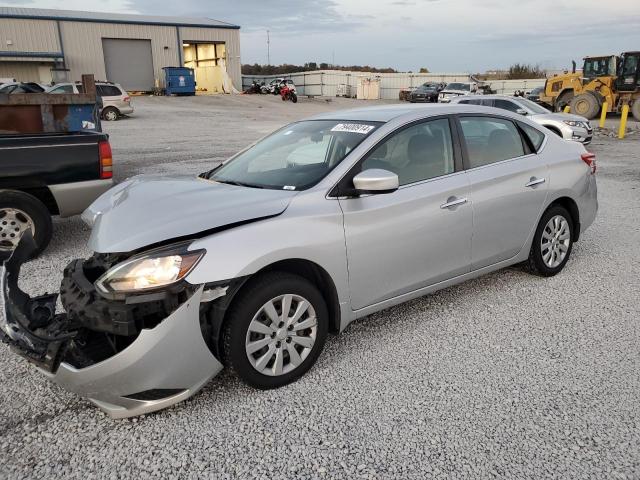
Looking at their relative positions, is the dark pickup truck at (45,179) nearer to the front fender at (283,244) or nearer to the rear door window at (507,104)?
the front fender at (283,244)

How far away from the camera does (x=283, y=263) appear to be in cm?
310

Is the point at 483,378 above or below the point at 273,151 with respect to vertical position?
below

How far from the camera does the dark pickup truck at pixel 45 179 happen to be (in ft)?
17.1

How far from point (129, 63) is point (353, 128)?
135 ft

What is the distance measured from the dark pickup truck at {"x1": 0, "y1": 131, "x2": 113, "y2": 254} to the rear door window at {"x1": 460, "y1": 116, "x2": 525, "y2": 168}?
3.81 m

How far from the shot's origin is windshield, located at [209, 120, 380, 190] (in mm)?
3537

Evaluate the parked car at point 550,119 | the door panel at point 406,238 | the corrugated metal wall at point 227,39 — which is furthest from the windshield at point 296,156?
the corrugated metal wall at point 227,39

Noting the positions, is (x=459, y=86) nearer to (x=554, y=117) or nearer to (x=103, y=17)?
(x=554, y=117)

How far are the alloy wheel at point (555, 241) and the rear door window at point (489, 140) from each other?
74 centimetres

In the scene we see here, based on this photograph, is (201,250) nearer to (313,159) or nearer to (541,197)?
(313,159)

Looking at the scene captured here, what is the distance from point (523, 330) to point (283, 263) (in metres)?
1.99

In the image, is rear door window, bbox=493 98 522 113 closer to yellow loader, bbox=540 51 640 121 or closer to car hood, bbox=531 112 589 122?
car hood, bbox=531 112 589 122

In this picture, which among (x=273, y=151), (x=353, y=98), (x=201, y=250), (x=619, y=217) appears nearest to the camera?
(x=201, y=250)

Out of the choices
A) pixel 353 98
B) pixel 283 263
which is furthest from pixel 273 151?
pixel 353 98
